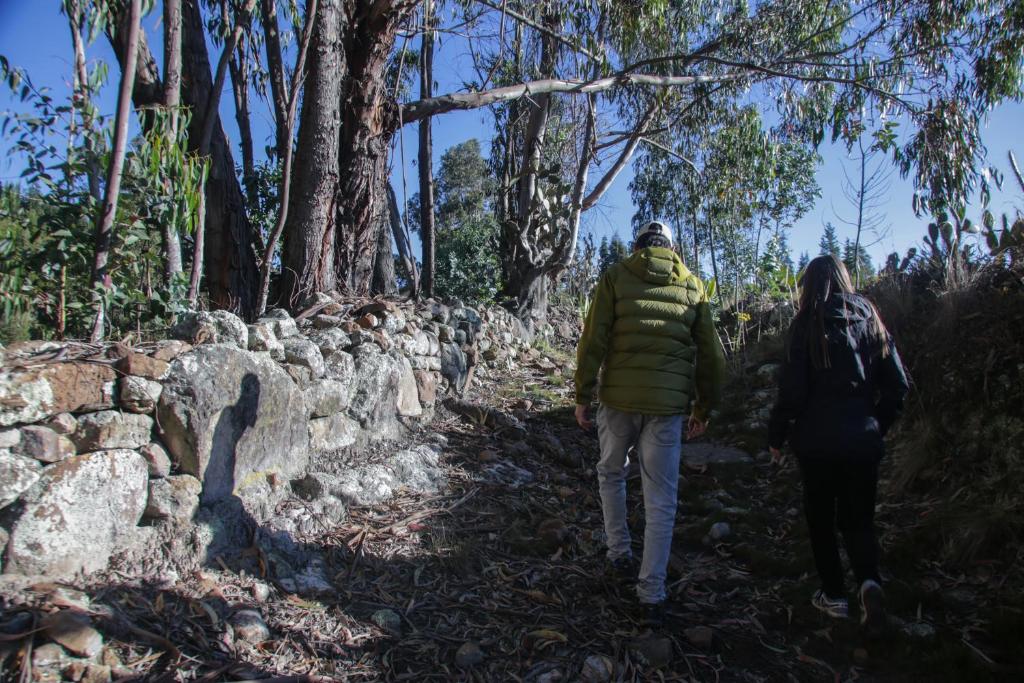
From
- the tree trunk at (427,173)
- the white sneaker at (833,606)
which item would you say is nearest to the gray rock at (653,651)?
the white sneaker at (833,606)

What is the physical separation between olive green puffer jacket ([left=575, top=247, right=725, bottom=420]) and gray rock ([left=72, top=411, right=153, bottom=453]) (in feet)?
5.50

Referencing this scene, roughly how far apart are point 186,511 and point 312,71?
11.1ft

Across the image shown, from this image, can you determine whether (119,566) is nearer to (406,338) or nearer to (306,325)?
(306,325)

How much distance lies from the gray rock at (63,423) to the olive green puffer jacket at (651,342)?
1.85 meters

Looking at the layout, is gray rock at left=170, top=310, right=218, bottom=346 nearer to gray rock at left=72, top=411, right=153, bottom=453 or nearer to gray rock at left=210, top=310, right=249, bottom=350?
gray rock at left=210, top=310, right=249, bottom=350

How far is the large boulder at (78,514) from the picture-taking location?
6.66 ft

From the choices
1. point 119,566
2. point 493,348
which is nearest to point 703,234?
point 493,348

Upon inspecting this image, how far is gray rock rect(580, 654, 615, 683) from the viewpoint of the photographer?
237cm

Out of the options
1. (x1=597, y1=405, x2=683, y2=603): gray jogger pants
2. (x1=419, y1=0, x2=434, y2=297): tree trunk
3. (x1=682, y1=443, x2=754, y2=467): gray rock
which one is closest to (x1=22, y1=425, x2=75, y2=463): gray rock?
(x1=597, y1=405, x2=683, y2=603): gray jogger pants

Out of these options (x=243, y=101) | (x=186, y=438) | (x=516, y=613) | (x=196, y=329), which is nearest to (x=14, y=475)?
(x=186, y=438)

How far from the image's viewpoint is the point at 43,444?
210 centimetres

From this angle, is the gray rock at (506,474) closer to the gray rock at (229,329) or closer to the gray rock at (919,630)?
the gray rock at (229,329)

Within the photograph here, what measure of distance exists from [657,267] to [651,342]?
1.07 ft

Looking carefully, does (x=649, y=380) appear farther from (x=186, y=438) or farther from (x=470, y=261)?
(x=470, y=261)
